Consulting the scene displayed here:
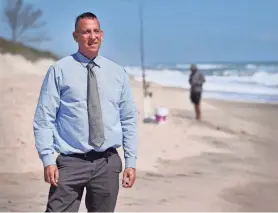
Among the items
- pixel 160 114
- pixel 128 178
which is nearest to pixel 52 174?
pixel 128 178

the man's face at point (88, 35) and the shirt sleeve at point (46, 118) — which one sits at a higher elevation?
the man's face at point (88, 35)

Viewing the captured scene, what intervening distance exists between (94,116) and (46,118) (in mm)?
149

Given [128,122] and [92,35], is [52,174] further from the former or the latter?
[92,35]

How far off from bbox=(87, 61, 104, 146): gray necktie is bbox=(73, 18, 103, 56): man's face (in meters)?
0.11

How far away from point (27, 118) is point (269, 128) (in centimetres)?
130

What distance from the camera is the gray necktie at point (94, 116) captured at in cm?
162

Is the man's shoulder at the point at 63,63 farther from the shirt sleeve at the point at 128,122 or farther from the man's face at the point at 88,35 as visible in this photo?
the shirt sleeve at the point at 128,122

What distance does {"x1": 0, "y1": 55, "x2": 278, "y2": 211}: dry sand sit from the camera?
269 centimetres

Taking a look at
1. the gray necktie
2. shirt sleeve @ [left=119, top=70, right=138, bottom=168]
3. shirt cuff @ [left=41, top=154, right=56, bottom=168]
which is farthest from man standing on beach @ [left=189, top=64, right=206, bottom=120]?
shirt cuff @ [left=41, top=154, right=56, bottom=168]

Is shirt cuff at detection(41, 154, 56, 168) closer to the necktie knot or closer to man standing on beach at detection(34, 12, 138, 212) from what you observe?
man standing on beach at detection(34, 12, 138, 212)

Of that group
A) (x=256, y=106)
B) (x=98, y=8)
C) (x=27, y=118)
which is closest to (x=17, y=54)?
(x=27, y=118)

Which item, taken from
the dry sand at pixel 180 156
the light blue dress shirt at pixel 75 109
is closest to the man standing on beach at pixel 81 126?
the light blue dress shirt at pixel 75 109

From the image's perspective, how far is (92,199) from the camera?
5.51 ft

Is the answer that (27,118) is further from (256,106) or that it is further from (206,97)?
(256,106)
